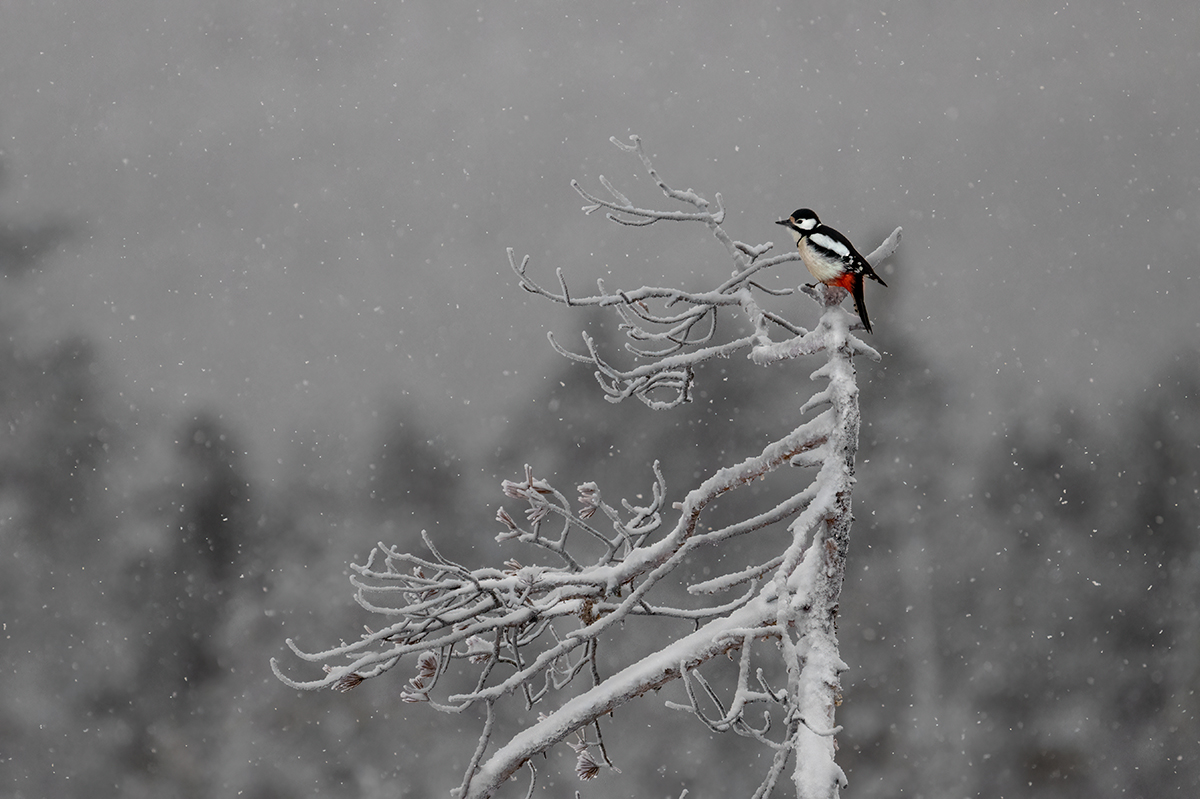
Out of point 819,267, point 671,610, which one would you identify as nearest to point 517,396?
point 671,610

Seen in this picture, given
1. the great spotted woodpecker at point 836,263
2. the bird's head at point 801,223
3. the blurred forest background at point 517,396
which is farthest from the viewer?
the blurred forest background at point 517,396

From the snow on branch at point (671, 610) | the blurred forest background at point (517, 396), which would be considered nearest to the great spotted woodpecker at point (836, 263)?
the snow on branch at point (671, 610)

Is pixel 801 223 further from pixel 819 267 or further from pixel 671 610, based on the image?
pixel 671 610

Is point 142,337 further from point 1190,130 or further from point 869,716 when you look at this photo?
point 1190,130

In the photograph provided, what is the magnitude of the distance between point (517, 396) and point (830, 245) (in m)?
20.9

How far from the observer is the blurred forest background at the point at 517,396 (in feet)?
69.7

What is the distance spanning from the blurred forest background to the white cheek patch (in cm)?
1668

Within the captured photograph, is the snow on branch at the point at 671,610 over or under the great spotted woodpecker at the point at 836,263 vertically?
under

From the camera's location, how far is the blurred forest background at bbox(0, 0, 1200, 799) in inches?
836

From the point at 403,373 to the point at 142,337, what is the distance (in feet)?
28.6

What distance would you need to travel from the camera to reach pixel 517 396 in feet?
81.9

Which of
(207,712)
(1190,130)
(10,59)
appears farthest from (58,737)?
(1190,130)

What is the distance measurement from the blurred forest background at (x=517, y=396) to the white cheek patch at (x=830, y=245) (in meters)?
16.7

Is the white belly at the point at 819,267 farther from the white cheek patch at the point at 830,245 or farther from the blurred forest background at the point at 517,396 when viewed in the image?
the blurred forest background at the point at 517,396
